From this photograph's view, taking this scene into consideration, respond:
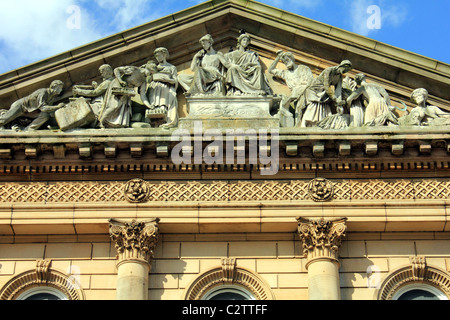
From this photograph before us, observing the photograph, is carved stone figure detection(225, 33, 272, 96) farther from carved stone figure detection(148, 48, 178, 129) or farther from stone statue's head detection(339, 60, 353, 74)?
stone statue's head detection(339, 60, 353, 74)

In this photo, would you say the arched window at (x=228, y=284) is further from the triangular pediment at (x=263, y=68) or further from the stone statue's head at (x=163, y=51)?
the stone statue's head at (x=163, y=51)

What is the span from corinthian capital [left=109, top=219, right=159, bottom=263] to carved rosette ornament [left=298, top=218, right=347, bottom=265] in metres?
3.51

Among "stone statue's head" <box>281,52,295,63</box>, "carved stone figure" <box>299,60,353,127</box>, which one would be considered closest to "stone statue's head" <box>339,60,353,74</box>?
"carved stone figure" <box>299,60,353,127</box>

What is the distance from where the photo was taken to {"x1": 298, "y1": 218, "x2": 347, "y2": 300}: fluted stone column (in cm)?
2639

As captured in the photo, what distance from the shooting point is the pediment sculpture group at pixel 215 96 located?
93.7 feet

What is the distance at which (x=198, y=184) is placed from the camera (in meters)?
27.9

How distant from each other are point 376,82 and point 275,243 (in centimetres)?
519

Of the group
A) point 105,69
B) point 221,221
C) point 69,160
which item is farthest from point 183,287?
point 105,69

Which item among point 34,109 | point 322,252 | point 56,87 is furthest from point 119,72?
point 322,252

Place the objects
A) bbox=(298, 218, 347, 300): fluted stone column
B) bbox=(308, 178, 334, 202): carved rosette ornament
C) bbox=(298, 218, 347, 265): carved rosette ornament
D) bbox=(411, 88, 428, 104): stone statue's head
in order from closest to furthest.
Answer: bbox=(298, 218, 347, 300): fluted stone column < bbox=(298, 218, 347, 265): carved rosette ornament < bbox=(308, 178, 334, 202): carved rosette ornament < bbox=(411, 88, 428, 104): stone statue's head

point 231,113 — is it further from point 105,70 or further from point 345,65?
point 105,70

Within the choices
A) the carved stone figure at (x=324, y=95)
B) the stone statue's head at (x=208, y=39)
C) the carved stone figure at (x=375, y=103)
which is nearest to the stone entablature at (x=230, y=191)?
the carved stone figure at (x=375, y=103)

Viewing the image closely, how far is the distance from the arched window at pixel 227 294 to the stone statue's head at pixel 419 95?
6.56 m
